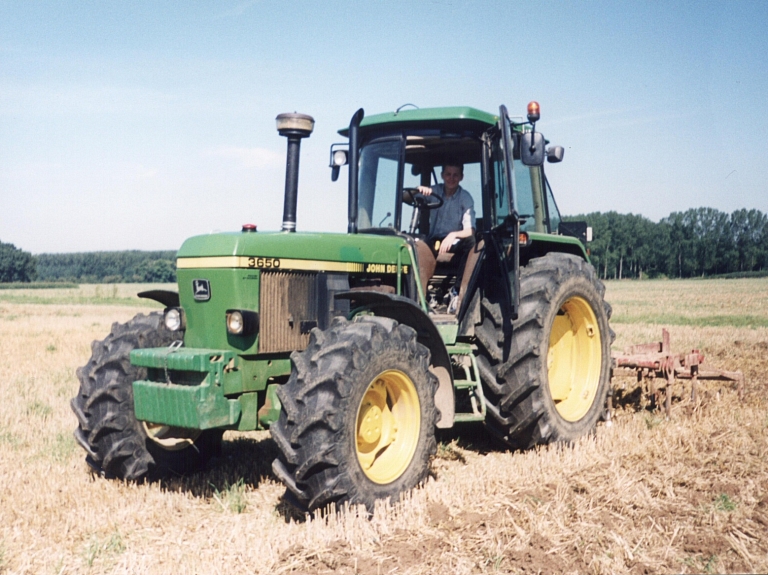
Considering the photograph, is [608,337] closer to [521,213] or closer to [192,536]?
[521,213]

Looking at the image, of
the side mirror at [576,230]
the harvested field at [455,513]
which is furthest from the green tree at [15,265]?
the side mirror at [576,230]

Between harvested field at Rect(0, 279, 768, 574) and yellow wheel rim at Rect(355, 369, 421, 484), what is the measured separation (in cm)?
30

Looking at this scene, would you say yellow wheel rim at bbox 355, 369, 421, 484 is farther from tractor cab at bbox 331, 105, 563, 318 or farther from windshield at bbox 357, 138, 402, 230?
windshield at bbox 357, 138, 402, 230

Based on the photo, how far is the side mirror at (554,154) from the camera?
6926 millimetres

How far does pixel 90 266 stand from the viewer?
4528 inches

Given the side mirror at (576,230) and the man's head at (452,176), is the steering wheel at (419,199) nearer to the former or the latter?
the man's head at (452,176)

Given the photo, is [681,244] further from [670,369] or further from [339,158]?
[339,158]

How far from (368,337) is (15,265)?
311ft

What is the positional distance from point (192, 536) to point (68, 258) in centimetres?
13014

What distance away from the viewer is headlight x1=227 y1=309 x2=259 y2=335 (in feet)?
16.4

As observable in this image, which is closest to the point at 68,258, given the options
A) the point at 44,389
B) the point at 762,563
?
the point at 44,389

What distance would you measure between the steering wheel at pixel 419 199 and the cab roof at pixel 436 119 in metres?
0.56

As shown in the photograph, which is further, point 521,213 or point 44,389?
point 44,389

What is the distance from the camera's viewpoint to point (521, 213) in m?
7.10
